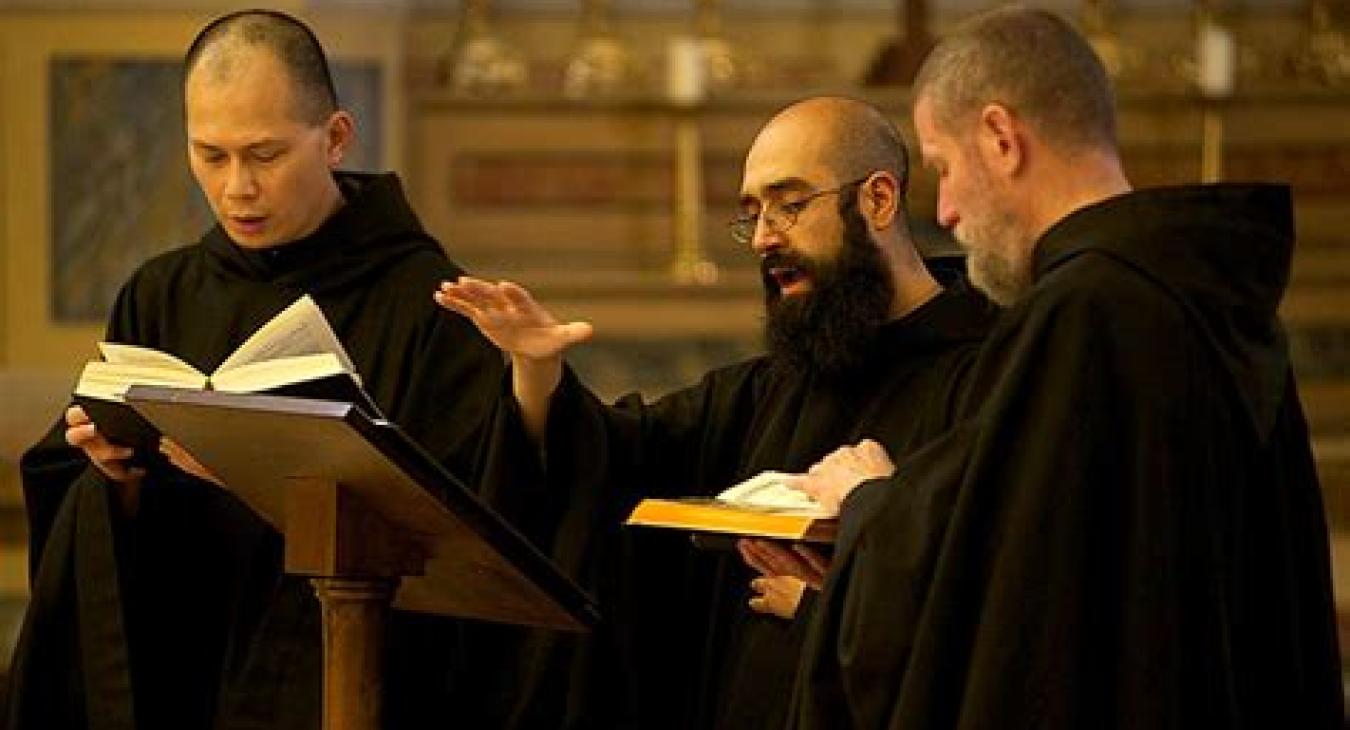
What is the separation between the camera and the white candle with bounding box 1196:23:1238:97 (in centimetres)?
1009

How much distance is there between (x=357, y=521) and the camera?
4070 mm

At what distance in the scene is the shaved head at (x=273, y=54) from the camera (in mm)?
4875

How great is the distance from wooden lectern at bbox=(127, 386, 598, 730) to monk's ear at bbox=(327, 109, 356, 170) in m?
0.93

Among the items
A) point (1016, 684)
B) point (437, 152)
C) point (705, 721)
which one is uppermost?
point (437, 152)

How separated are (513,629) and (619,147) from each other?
18.0 ft

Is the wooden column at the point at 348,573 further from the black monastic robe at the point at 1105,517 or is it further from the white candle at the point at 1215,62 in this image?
the white candle at the point at 1215,62

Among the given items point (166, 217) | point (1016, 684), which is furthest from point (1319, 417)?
point (1016, 684)

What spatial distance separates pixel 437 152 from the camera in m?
10.2

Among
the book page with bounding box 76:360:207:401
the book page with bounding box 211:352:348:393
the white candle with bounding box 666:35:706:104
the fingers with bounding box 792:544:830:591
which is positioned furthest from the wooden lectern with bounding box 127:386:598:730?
the white candle with bounding box 666:35:706:104

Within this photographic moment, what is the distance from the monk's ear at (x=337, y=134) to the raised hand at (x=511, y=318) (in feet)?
2.05

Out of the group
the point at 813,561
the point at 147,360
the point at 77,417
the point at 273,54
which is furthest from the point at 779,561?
the point at 273,54

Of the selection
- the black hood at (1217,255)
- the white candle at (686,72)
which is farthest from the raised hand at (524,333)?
the white candle at (686,72)

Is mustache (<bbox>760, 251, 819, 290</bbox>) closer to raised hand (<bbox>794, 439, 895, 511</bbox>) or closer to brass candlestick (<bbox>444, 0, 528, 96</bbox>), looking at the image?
raised hand (<bbox>794, 439, 895, 511</bbox>)

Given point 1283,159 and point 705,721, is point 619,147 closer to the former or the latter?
point 1283,159
